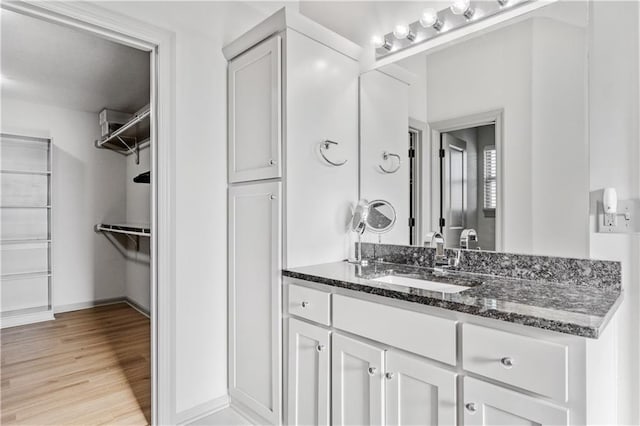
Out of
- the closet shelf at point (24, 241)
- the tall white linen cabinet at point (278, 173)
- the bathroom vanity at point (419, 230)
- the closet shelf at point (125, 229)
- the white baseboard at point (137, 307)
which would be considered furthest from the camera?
the white baseboard at point (137, 307)

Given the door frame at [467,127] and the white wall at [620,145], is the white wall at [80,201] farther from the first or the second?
the white wall at [620,145]

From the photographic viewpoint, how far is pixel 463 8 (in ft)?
5.87

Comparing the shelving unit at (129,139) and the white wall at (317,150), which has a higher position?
the shelving unit at (129,139)

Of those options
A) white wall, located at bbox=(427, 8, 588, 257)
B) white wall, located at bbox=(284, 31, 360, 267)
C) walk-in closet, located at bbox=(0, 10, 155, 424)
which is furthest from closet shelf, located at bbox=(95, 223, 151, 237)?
white wall, located at bbox=(427, 8, 588, 257)

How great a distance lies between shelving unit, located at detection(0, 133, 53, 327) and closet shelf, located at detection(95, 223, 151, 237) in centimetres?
55

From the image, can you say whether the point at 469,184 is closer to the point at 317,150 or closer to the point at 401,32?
the point at 317,150

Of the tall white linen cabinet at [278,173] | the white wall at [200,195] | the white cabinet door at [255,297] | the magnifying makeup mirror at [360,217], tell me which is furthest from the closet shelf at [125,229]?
the magnifying makeup mirror at [360,217]

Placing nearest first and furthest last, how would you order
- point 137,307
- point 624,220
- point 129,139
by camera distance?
point 624,220 < point 129,139 < point 137,307

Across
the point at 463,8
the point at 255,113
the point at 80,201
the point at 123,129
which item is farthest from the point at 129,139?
the point at 463,8

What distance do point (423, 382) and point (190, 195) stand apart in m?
1.52

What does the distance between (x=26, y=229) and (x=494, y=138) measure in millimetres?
4875

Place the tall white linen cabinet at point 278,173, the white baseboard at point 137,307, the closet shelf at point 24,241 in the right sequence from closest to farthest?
the tall white linen cabinet at point 278,173, the closet shelf at point 24,241, the white baseboard at point 137,307

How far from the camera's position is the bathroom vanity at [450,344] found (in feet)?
3.37

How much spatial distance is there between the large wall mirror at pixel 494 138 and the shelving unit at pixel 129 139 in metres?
2.77
